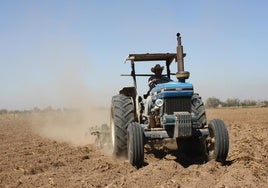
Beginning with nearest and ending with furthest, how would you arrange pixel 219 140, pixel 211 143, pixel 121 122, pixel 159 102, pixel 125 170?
Result: pixel 125 170 < pixel 219 140 < pixel 211 143 < pixel 159 102 < pixel 121 122

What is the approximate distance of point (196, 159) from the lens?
29.3ft

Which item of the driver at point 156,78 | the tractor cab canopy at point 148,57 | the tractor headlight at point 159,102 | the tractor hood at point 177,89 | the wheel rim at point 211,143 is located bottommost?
the wheel rim at point 211,143

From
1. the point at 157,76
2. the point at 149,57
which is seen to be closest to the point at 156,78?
the point at 157,76

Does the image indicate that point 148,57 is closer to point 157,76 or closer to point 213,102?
point 157,76

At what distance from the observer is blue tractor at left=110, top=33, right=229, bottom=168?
779 cm

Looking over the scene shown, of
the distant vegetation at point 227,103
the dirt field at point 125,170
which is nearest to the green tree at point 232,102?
the distant vegetation at point 227,103

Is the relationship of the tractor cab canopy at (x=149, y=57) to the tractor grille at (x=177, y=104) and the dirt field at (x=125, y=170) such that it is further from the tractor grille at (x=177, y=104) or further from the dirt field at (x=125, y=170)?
the dirt field at (x=125, y=170)

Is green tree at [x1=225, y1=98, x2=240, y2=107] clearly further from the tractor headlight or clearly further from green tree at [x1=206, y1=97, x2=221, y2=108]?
the tractor headlight

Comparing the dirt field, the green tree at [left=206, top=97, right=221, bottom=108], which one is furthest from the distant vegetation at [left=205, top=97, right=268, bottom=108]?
the dirt field

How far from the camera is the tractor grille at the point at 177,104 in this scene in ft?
27.3

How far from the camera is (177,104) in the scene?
8.34 meters

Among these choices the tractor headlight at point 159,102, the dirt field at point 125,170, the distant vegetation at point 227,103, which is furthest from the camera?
the distant vegetation at point 227,103

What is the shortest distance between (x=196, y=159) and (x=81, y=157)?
2.55m

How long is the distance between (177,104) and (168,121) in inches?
18.6
